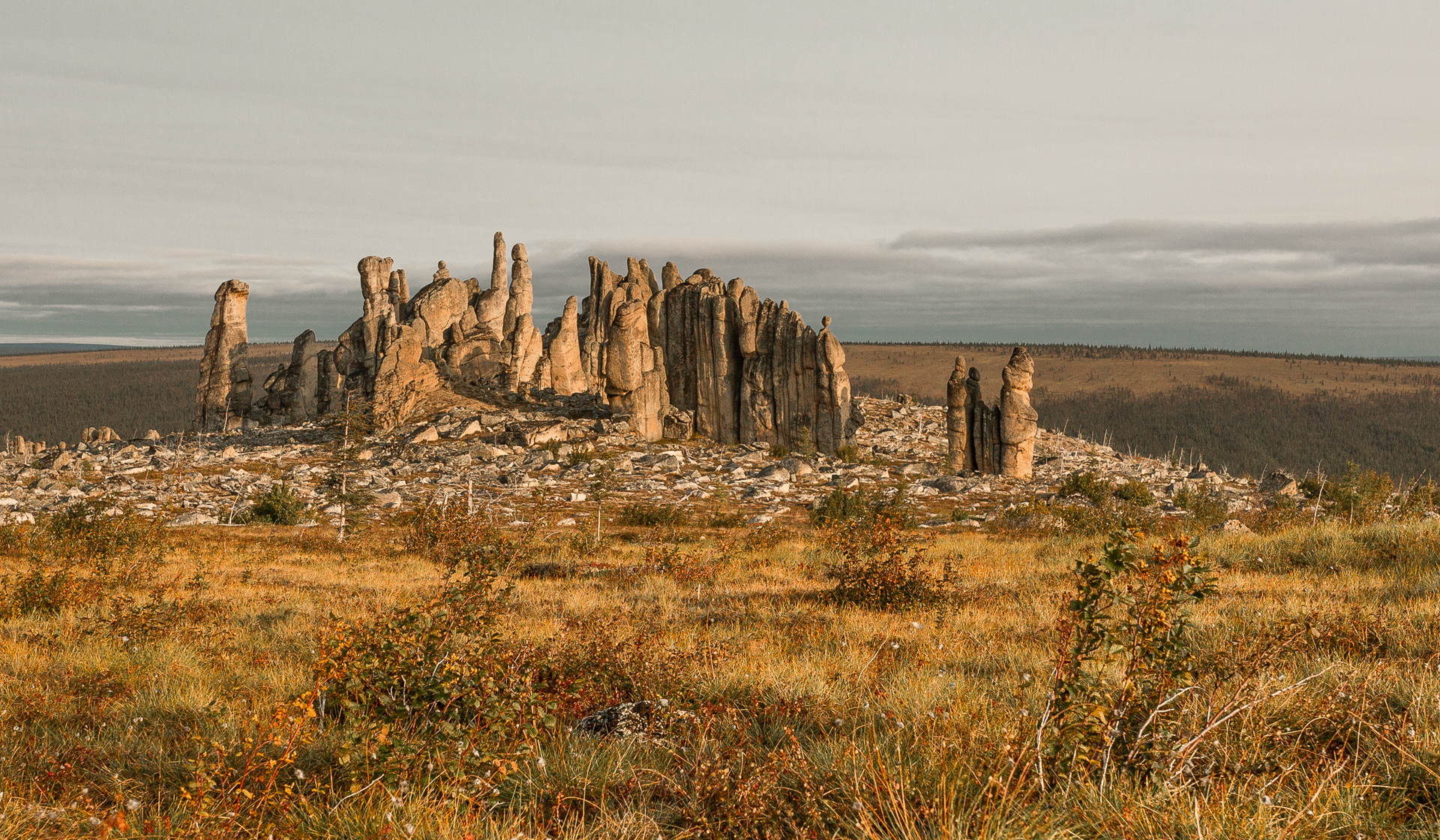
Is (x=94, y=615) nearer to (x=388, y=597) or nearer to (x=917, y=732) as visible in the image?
(x=388, y=597)

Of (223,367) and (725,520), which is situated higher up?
(223,367)

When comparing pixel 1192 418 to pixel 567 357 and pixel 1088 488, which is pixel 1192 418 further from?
pixel 1088 488

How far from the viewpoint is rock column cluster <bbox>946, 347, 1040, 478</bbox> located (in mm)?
42906

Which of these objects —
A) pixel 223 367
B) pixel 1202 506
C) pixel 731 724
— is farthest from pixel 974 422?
pixel 223 367

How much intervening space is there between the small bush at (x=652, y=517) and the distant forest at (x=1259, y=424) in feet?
329

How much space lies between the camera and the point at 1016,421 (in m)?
43.2

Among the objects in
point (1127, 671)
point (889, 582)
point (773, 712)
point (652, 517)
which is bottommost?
point (652, 517)

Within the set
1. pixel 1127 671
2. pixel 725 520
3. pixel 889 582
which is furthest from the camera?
pixel 725 520

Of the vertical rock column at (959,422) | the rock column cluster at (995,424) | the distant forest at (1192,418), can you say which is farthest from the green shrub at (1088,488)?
the distant forest at (1192,418)

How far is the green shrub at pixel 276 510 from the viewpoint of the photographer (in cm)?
2923

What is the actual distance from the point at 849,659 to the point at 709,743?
256cm

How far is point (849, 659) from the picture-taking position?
7.26 metres

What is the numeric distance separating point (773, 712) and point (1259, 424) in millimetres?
173964

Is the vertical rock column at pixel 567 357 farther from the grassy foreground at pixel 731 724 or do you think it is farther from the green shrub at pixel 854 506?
the grassy foreground at pixel 731 724
